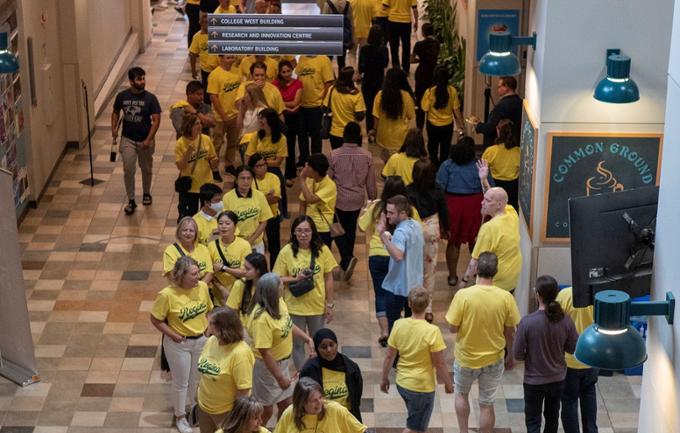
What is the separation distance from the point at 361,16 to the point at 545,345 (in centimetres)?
1040

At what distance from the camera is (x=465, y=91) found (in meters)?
16.0

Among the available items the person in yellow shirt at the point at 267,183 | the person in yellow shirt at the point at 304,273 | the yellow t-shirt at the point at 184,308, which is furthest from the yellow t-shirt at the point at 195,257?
the person in yellow shirt at the point at 267,183

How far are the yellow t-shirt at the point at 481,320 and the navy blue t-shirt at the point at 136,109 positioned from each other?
5.81 metres

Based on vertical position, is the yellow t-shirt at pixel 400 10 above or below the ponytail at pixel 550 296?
above

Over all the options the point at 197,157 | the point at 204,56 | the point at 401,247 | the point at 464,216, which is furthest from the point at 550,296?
the point at 204,56

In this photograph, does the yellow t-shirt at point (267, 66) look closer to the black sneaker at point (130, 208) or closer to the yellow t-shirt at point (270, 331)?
the black sneaker at point (130, 208)

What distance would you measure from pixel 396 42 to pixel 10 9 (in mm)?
6846

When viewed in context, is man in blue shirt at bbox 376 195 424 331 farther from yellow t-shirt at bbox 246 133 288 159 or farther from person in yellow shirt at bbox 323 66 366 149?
person in yellow shirt at bbox 323 66 366 149

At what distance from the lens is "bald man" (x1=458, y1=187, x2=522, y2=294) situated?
390 inches

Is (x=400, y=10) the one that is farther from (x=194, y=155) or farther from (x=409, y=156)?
(x=409, y=156)

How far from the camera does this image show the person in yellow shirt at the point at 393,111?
44.1ft

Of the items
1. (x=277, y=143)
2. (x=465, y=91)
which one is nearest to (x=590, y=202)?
(x=277, y=143)

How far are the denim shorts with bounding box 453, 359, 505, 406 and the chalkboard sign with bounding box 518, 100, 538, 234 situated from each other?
1813 mm

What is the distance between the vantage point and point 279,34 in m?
12.1
